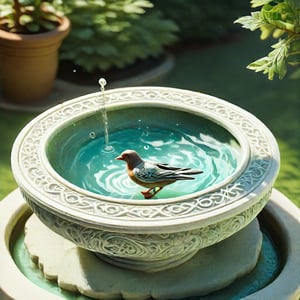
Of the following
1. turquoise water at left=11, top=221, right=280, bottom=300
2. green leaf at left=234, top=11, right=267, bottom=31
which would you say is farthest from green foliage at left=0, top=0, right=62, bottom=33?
green leaf at left=234, top=11, right=267, bottom=31

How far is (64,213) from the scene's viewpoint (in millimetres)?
3674

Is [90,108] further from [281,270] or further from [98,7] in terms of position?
[98,7]

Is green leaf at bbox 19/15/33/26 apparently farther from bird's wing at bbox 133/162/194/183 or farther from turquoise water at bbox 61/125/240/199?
bird's wing at bbox 133/162/194/183

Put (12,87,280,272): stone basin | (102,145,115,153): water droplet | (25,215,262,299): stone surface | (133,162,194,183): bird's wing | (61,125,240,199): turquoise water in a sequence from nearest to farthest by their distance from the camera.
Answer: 1. (12,87,280,272): stone basin
2. (133,162,194,183): bird's wing
3. (25,215,262,299): stone surface
4. (61,125,240,199): turquoise water
5. (102,145,115,153): water droplet

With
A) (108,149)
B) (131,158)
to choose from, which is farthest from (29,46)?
(131,158)

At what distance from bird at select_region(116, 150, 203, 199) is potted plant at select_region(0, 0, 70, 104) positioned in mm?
2594

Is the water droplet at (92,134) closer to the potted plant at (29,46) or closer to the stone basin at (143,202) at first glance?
the stone basin at (143,202)

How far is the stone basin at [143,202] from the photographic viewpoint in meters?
3.64

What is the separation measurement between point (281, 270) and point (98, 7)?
347 cm

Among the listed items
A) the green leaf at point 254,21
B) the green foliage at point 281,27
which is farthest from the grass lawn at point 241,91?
the green leaf at point 254,21

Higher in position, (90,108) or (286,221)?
(90,108)

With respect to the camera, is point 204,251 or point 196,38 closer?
point 204,251

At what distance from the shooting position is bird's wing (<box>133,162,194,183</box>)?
153 inches

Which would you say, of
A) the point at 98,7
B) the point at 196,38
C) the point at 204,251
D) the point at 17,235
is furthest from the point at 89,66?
the point at 204,251
